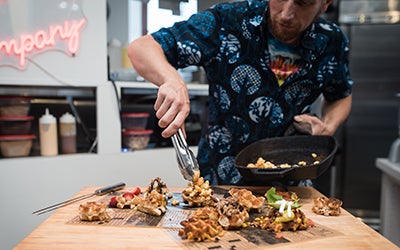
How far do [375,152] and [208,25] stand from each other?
2410 millimetres

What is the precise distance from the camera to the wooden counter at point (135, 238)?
68 centimetres

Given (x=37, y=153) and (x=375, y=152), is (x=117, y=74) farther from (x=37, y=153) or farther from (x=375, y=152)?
(x=375, y=152)

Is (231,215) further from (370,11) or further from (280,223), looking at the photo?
(370,11)

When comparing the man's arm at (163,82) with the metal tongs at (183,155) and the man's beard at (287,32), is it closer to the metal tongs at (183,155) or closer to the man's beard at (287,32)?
the metal tongs at (183,155)

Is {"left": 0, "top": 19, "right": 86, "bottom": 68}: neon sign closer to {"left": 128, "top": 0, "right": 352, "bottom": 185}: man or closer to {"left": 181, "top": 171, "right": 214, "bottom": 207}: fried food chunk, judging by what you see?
{"left": 128, "top": 0, "right": 352, "bottom": 185}: man

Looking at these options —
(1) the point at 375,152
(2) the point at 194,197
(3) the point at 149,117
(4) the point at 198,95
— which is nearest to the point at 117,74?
(3) the point at 149,117

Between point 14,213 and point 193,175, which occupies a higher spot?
point 193,175

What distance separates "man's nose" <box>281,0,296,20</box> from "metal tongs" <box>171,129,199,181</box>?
0.51 m

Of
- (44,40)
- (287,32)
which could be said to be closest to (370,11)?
(287,32)

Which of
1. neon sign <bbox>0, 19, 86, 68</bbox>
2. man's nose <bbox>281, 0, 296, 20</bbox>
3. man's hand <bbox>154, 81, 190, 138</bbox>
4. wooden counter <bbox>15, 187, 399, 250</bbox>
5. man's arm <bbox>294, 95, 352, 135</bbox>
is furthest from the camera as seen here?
neon sign <bbox>0, 19, 86, 68</bbox>

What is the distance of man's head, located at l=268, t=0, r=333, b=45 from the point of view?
108 cm

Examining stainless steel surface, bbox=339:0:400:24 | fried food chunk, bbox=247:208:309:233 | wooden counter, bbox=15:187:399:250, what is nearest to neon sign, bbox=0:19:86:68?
wooden counter, bbox=15:187:399:250

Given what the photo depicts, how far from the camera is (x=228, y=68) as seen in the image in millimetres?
1214

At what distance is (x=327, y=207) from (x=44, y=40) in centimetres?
167
